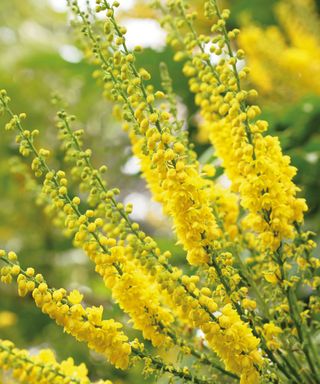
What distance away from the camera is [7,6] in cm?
376

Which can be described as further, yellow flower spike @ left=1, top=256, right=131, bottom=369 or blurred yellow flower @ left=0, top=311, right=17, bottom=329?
blurred yellow flower @ left=0, top=311, right=17, bottom=329

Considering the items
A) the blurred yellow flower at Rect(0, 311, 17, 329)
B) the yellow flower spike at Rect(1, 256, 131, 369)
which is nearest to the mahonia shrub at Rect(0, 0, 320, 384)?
the yellow flower spike at Rect(1, 256, 131, 369)

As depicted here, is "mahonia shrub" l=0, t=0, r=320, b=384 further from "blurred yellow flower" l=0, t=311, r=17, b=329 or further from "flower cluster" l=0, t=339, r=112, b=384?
"blurred yellow flower" l=0, t=311, r=17, b=329

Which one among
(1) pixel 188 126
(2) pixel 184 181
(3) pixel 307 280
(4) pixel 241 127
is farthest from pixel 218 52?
(1) pixel 188 126

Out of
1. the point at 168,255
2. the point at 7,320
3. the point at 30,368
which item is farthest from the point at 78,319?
the point at 7,320

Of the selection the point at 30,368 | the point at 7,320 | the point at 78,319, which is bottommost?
the point at 30,368

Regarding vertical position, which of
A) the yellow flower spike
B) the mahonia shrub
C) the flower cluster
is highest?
the mahonia shrub

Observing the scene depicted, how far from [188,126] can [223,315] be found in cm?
174

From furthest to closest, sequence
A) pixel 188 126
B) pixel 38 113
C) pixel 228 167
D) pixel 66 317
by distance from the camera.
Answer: pixel 38 113
pixel 188 126
pixel 228 167
pixel 66 317

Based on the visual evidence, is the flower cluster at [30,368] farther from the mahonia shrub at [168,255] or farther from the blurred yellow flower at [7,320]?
the blurred yellow flower at [7,320]

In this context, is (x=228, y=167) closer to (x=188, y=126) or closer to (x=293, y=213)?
(x=293, y=213)

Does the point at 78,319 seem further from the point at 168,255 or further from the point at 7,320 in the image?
the point at 7,320

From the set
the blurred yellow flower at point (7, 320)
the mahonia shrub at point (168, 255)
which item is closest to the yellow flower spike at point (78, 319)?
the mahonia shrub at point (168, 255)

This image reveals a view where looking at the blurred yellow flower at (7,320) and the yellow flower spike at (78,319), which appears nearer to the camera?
the yellow flower spike at (78,319)
